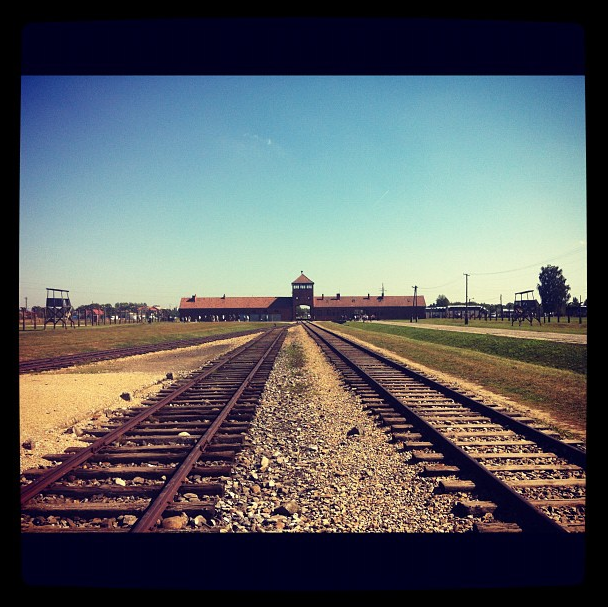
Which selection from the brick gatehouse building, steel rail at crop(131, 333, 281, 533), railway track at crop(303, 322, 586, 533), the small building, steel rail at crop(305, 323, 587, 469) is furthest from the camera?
the brick gatehouse building

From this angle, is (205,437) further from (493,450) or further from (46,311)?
(46,311)

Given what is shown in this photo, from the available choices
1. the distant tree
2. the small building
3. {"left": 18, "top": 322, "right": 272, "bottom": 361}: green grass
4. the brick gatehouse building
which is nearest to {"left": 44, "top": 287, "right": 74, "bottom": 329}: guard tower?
{"left": 18, "top": 322, "right": 272, "bottom": 361}: green grass

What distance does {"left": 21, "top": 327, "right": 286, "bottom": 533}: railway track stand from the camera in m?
3.04

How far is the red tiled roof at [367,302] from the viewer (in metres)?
106

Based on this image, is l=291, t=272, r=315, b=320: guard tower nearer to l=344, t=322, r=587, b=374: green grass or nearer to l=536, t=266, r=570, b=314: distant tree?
l=536, t=266, r=570, b=314: distant tree

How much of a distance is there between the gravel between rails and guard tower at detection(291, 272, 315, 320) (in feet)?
327

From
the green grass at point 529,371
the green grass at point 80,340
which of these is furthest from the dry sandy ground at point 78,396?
the green grass at point 80,340

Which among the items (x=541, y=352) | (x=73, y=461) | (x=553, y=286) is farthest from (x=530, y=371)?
(x=553, y=286)

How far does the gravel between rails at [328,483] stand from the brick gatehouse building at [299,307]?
96768 mm

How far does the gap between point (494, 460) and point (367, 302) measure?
343ft

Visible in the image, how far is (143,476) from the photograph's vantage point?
155 inches

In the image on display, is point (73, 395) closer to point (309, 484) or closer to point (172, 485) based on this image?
point (172, 485)
